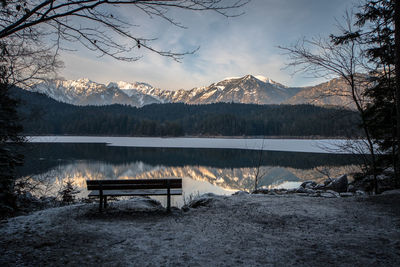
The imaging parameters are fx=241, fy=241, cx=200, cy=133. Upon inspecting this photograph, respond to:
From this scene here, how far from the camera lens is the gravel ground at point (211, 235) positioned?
338cm

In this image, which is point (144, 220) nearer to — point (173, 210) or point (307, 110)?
point (173, 210)

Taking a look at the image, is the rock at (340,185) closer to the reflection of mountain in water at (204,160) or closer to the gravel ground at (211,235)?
the gravel ground at (211,235)

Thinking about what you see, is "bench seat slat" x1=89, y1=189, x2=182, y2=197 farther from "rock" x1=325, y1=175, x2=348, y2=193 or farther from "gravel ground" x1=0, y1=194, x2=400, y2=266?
"rock" x1=325, y1=175, x2=348, y2=193

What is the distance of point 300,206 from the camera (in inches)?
259

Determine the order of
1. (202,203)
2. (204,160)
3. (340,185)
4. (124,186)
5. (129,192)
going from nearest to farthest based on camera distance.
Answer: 1. (124,186)
2. (129,192)
3. (202,203)
4. (340,185)
5. (204,160)

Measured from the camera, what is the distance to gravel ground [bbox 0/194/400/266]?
338 centimetres

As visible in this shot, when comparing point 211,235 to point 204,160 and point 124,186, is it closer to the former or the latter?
point 124,186

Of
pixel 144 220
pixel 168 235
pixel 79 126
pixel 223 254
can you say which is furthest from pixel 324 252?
pixel 79 126

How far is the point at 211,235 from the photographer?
448 cm

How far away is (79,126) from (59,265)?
113 m

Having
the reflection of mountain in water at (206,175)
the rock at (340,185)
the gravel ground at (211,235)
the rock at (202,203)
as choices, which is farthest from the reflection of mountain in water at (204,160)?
the rock at (202,203)

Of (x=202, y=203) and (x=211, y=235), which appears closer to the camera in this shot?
(x=211, y=235)

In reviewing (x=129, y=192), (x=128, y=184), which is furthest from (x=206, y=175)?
(x=128, y=184)

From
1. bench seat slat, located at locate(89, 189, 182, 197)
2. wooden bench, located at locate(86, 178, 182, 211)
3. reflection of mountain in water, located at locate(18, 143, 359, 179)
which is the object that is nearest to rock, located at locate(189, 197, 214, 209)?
bench seat slat, located at locate(89, 189, 182, 197)
